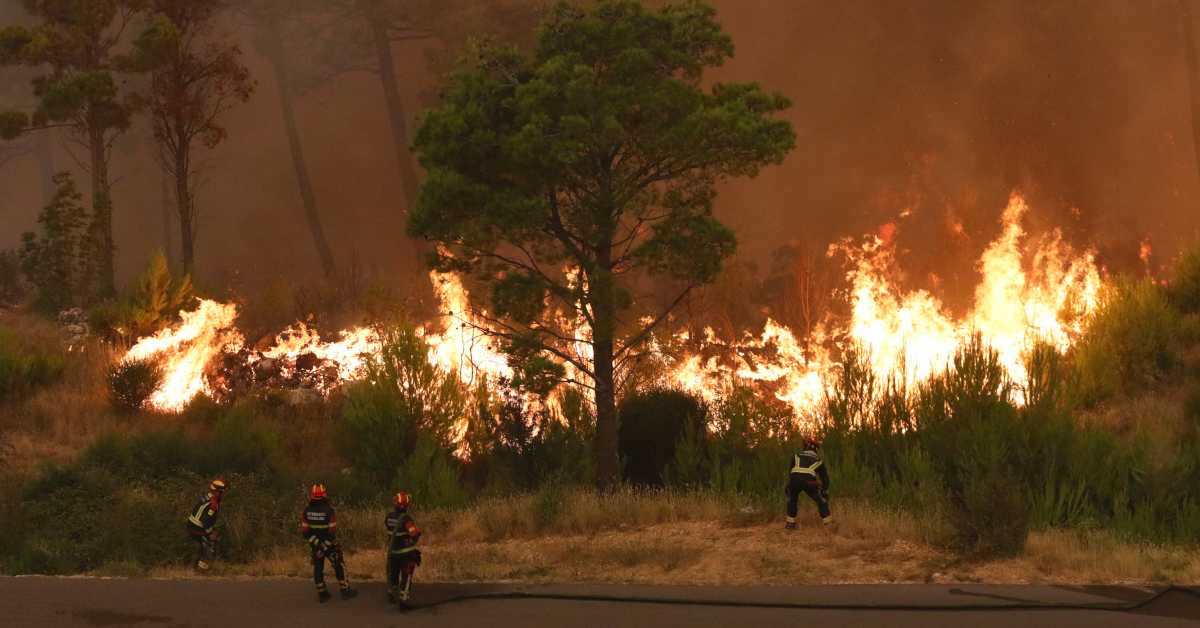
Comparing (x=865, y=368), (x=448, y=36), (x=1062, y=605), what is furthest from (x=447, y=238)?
(x=448, y=36)

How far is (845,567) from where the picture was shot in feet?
48.2

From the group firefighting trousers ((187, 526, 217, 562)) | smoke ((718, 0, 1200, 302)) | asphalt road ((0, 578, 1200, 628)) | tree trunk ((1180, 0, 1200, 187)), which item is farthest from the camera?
smoke ((718, 0, 1200, 302))

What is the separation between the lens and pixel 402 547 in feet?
43.3

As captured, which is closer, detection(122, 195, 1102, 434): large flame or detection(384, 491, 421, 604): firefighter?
detection(384, 491, 421, 604): firefighter

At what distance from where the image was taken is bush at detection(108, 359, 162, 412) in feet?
90.0

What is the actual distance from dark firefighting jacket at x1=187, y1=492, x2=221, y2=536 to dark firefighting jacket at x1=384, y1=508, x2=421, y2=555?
18.0 feet

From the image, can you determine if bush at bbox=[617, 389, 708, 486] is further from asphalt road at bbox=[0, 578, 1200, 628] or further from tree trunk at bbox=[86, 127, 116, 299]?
tree trunk at bbox=[86, 127, 116, 299]

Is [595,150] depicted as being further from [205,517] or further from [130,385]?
[130,385]

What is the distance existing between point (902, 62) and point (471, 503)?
28896 mm

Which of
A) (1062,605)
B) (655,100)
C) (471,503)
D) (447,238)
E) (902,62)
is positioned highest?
(902,62)

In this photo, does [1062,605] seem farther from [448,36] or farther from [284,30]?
[284,30]

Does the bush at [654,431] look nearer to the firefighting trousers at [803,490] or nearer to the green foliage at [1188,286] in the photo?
the firefighting trousers at [803,490]

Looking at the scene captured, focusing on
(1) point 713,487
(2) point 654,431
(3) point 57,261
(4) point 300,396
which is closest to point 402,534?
(1) point 713,487

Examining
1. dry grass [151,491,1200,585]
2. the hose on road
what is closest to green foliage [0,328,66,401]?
dry grass [151,491,1200,585]
